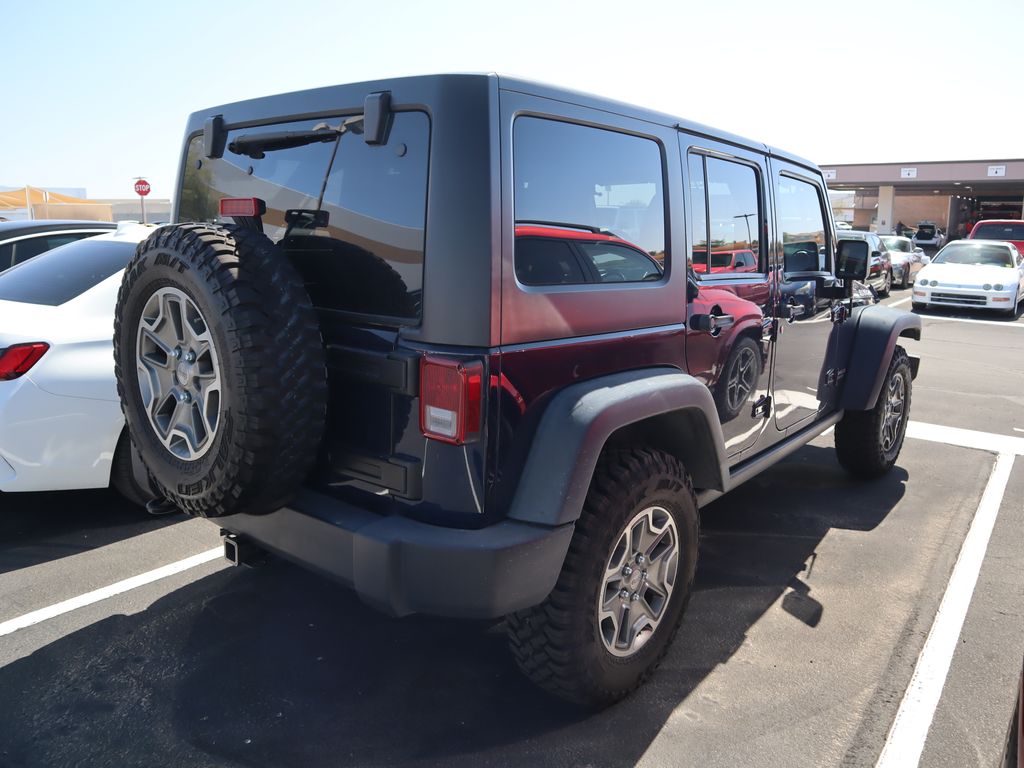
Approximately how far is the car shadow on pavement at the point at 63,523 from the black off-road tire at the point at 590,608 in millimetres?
2611

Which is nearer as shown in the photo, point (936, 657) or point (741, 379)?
point (936, 657)

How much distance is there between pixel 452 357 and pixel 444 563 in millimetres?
577

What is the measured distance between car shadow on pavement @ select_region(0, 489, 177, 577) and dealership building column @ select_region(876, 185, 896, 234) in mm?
41761

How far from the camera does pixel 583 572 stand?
2453 mm

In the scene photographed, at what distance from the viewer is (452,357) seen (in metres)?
2.19

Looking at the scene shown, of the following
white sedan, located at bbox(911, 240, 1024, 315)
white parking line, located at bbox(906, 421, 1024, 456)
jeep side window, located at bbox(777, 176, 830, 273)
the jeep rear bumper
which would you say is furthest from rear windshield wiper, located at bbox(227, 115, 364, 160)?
white sedan, located at bbox(911, 240, 1024, 315)

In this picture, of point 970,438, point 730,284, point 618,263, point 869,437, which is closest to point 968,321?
point 970,438

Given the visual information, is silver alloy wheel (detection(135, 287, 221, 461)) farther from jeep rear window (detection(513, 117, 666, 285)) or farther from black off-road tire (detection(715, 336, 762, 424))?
black off-road tire (detection(715, 336, 762, 424))

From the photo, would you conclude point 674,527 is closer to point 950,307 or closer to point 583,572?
point 583,572

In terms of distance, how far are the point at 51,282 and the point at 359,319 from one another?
2825mm

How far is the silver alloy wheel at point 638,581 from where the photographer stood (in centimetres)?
264

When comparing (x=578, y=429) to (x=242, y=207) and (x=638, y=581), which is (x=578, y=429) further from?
(x=242, y=207)

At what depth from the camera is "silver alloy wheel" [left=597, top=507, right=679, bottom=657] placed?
264 cm

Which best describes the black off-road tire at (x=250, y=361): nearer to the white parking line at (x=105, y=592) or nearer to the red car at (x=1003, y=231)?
the white parking line at (x=105, y=592)
